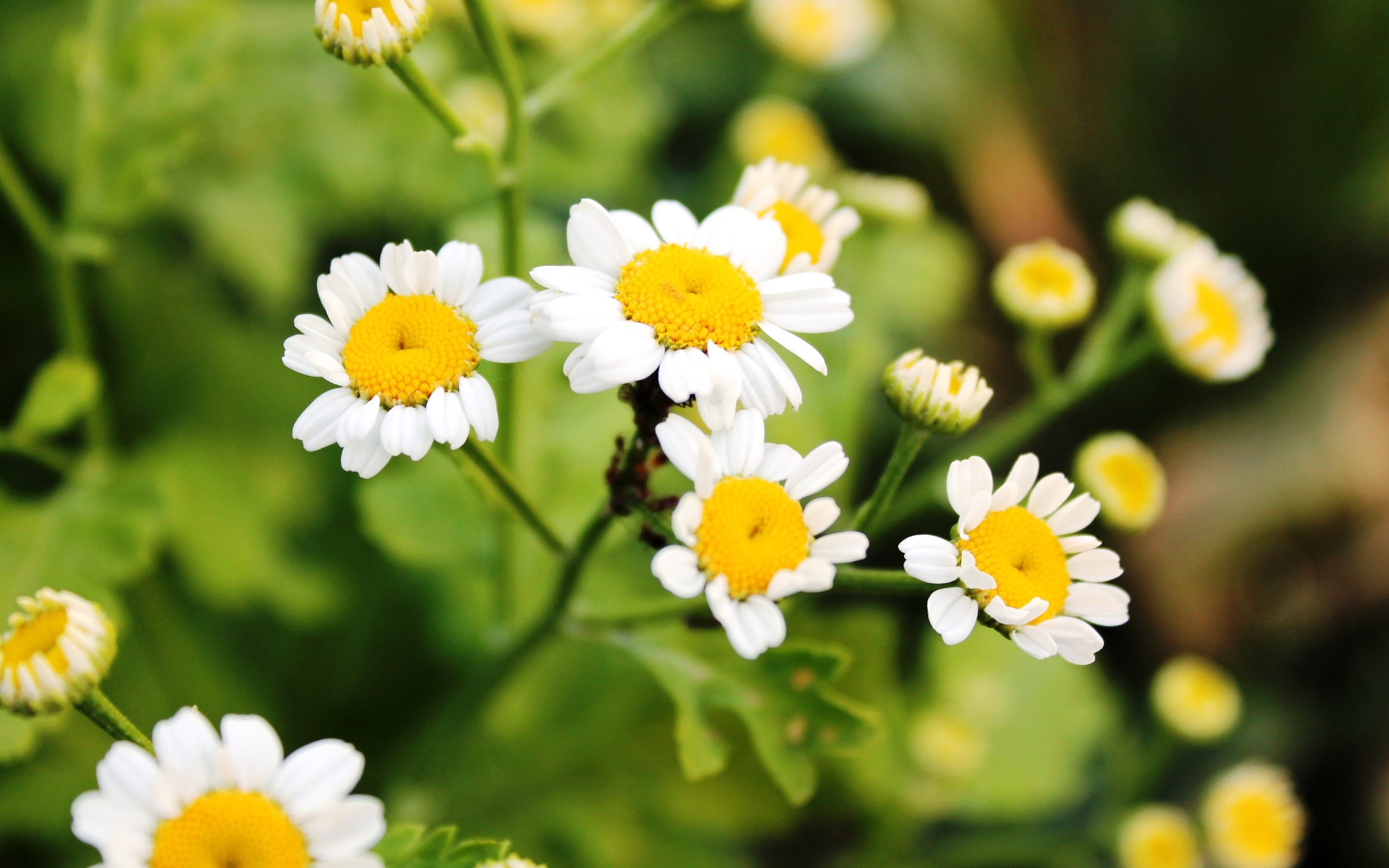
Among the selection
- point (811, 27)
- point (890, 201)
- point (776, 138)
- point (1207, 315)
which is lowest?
point (1207, 315)

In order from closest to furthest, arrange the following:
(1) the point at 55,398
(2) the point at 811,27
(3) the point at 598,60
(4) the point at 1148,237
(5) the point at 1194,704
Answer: (3) the point at 598,60
(1) the point at 55,398
(4) the point at 1148,237
(5) the point at 1194,704
(2) the point at 811,27

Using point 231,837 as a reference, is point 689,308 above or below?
above

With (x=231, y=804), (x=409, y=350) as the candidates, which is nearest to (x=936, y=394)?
(x=409, y=350)

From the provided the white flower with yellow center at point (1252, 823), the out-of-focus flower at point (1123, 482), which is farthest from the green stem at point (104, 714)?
the white flower with yellow center at point (1252, 823)

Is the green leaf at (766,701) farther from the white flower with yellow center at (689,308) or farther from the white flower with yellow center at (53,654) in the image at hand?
the white flower with yellow center at (53,654)

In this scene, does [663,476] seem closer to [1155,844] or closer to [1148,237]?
[1148,237]

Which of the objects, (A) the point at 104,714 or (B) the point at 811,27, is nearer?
(A) the point at 104,714

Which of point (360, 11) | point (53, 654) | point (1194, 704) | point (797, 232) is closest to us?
point (53, 654)

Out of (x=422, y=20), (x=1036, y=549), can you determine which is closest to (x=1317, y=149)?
(x=1036, y=549)
